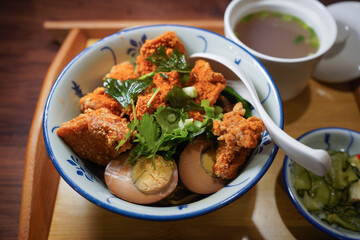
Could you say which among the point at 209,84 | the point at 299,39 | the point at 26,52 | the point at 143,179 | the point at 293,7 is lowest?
the point at 26,52

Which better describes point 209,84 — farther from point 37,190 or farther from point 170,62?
point 37,190

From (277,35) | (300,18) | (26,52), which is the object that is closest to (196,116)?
(277,35)

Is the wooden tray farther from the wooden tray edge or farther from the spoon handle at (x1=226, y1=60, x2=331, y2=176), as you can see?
the spoon handle at (x1=226, y1=60, x2=331, y2=176)

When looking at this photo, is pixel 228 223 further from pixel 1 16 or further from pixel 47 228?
pixel 1 16

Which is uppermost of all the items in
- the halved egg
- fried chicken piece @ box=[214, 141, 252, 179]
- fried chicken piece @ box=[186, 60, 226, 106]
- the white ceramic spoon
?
the white ceramic spoon

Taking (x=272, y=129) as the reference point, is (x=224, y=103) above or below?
below

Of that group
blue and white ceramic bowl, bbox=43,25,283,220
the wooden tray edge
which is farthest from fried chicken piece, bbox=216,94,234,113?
the wooden tray edge

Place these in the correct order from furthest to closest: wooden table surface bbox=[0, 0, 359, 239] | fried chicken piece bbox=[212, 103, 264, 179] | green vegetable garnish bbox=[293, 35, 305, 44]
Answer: green vegetable garnish bbox=[293, 35, 305, 44], wooden table surface bbox=[0, 0, 359, 239], fried chicken piece bbox=[212, 103, 264, 179]

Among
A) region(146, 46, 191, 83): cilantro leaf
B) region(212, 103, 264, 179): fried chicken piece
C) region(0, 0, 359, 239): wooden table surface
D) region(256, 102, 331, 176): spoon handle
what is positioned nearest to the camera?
region(256, 102, 331, 176): spoon handle
